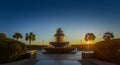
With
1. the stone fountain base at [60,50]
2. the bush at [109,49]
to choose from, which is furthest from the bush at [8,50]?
the stone fountain base at [60,50]

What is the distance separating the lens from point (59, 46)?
150 feet

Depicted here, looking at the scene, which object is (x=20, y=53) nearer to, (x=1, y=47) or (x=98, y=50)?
(x=1, y=47)

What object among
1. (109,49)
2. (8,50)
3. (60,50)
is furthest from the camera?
(60,50)

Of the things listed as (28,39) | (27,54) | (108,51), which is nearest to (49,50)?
(27,54)

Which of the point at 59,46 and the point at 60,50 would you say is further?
the point at 59,46

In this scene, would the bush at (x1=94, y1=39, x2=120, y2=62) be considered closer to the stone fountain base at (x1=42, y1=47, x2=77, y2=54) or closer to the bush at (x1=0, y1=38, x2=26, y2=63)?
the bush at (x1=0, y1=38, x2=26, y2=63)

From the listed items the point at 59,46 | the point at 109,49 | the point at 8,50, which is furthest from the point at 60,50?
the point at 8,50

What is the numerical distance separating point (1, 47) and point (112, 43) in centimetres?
876

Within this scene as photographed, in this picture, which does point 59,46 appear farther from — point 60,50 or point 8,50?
point 8,50

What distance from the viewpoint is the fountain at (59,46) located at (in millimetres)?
38469

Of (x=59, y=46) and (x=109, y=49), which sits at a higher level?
(x=59, y=46)

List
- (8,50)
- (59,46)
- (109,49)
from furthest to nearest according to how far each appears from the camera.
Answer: (59,46)
(109,49)
(8,50)

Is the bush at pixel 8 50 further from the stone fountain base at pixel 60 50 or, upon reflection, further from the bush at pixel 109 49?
the stone fountain base at pixel 60 50

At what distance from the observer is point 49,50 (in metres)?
39.2
